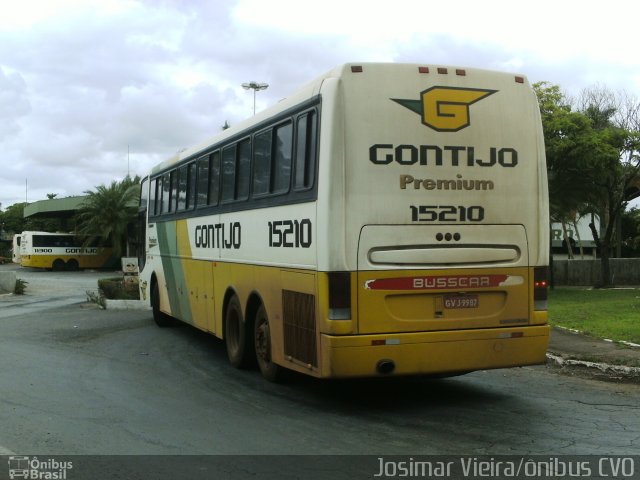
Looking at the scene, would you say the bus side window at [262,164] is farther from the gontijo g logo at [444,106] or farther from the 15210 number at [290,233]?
the gontijo g logo at [444,106]

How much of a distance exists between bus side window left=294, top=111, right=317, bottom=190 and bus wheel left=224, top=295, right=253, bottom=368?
105 inches

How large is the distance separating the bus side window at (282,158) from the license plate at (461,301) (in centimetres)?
219

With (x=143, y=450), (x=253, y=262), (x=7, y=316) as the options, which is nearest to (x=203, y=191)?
(x=253, y=262)

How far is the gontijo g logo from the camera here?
7.05 m

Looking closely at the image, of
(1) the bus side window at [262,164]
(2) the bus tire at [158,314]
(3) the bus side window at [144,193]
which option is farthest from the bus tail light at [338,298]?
(3) the bus side window at [144,193]

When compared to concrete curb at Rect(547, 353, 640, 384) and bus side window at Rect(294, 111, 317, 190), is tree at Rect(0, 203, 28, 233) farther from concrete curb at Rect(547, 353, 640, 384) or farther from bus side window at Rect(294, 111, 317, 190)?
bus side window at Rect(294, 111, 317, 190)

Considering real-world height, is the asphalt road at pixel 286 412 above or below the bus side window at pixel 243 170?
below

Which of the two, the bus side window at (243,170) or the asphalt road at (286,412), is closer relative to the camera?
the asphalt road at (286,412)

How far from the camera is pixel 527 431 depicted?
635cm

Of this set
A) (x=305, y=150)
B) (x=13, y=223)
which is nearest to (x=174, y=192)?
(x=305, y=150)

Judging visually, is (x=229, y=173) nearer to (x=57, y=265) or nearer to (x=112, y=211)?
(x=112, y=211)

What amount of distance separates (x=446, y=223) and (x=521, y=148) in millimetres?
1231

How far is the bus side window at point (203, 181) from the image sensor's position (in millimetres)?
10938

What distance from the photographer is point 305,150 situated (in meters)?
7.36
